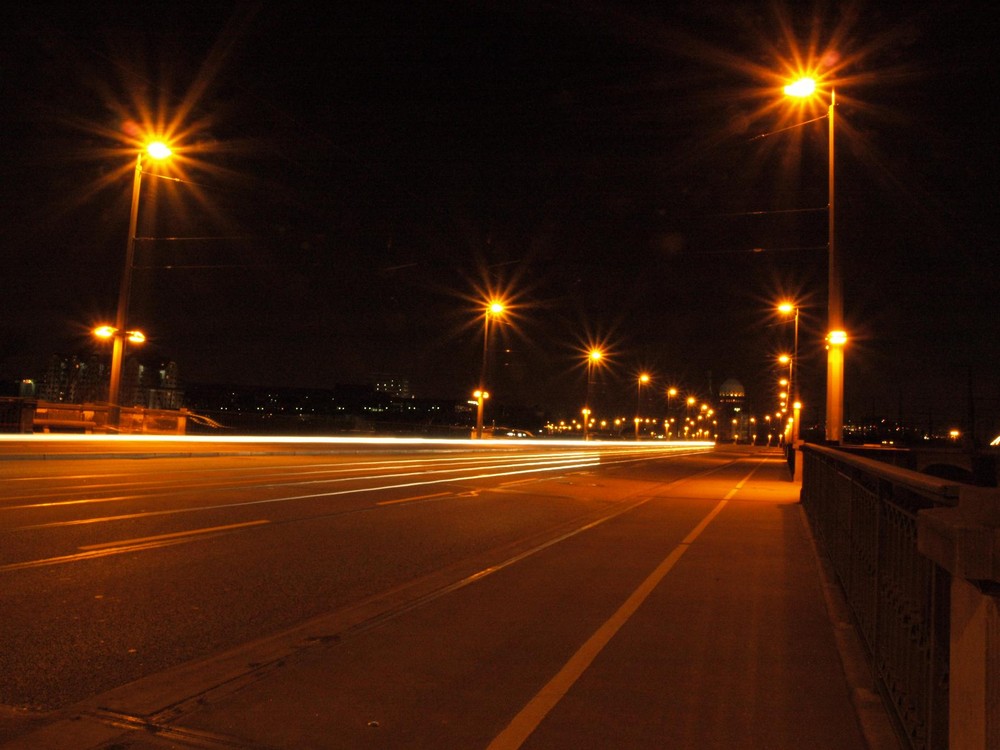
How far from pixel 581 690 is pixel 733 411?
556ft

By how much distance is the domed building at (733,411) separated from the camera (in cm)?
16346

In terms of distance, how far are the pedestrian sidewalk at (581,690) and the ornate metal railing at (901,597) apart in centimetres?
31

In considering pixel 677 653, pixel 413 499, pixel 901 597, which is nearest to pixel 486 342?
pixel 413 499

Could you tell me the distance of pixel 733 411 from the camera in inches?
6668

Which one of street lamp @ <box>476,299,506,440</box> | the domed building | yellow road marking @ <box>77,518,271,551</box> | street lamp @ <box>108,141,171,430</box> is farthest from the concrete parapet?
the domed building

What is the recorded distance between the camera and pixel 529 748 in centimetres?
443

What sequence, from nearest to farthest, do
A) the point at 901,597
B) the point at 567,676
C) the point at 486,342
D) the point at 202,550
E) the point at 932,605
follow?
1. the point at 932,605
2. the point at 901,597
3. the point at 567,676
4. the point at 202,550
5. the point at 486,342

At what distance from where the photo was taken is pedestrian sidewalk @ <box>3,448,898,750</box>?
A: 179 inches

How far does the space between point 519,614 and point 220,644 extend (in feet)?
7.78

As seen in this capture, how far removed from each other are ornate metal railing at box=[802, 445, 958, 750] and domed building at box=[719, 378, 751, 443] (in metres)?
155

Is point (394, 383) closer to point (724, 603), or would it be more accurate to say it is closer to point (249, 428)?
point (249, 428)

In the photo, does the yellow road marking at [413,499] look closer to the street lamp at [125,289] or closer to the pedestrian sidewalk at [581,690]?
the pedestrian sidewalk at [581,690]

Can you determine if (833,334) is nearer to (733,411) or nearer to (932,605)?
(932,605)

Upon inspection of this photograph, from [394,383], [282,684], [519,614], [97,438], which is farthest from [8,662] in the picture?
[394,383]
